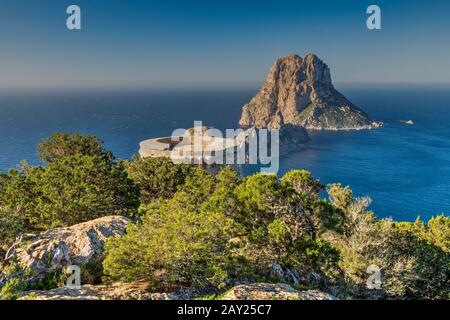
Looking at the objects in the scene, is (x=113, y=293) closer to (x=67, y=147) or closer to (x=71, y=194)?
(x=71, y=194)

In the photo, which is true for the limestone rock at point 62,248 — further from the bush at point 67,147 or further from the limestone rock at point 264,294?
the bush at point 67,147

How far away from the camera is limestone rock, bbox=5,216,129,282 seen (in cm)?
1586

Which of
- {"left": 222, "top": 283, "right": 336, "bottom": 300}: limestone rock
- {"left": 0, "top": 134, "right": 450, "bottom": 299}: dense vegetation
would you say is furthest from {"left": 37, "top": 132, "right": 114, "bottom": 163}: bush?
{"left": 222, "top": 283, "right": 336, "bottom": 300}: limestone rock

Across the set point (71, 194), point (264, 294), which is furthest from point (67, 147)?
point (264, 294)

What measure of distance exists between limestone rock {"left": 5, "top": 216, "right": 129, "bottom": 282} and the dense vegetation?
3.84 ft

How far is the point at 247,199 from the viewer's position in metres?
22.3

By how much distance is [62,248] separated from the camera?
16.8 metres

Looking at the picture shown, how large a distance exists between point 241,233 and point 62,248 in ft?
32.5

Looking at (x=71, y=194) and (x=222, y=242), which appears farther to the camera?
(x=71, y=194)

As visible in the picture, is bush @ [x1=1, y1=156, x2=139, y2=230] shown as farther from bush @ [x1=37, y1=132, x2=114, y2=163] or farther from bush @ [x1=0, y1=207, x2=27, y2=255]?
bush @ [x1=37, y1=132, x2=114, y2=163]

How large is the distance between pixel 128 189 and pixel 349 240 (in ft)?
65.9

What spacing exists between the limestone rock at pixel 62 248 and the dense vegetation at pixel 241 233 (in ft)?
3.84
